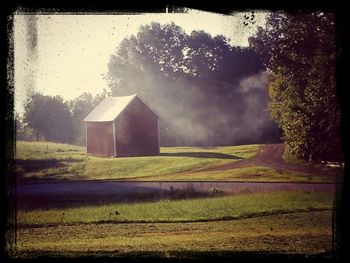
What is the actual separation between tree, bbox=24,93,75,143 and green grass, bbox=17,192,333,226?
143 cm

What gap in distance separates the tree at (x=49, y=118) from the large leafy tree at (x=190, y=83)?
41.8 inches

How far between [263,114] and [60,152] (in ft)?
13.1

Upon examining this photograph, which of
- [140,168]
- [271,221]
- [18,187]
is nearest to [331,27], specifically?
[271,221]

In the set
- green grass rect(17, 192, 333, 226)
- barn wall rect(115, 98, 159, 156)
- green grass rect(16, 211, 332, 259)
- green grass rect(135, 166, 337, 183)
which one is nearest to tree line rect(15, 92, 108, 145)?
barn wall rect(115, 98, 159, 156)

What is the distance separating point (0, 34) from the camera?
6.09 m

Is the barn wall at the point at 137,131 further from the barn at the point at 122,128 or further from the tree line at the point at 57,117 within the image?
the tree line at the point at 57,117

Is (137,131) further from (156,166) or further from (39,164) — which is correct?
(39,164)

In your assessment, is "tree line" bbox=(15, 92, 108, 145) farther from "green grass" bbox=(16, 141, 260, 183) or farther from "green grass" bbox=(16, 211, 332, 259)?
"green grass" bbox=(16, 211, 332, 259)

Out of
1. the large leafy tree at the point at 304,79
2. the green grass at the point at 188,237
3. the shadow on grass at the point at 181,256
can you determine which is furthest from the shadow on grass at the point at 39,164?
the large leafy tree at the point at 304,79

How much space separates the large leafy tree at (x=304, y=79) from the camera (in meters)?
6.01

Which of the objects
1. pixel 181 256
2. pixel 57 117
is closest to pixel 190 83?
pixel 57 117

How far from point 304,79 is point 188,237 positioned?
3625mm

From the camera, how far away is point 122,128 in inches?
266

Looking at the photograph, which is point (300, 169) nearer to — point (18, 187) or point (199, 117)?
point (199, 117)
